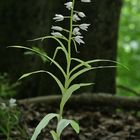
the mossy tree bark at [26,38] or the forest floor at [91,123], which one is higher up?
the mossy tree bark at [26,38]

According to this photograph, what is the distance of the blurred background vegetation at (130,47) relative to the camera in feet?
29.9

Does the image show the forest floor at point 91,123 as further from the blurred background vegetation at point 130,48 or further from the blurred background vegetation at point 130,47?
the blurred background vegetation at point 130,47

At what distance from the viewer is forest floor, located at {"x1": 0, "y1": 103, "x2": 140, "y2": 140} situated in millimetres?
3955

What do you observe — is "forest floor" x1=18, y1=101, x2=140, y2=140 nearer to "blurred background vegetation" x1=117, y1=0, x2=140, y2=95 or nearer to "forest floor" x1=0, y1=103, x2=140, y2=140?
"forest floor" x1=0, y1=103, x2=140, y2=140

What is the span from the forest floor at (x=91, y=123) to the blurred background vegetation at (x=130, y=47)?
3.35 metres

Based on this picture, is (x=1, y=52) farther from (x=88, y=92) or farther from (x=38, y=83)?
(x=88, y=92)

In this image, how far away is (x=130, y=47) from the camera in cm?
1048

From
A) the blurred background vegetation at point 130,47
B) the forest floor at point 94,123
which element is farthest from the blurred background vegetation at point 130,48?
the forest floor at point 94,123

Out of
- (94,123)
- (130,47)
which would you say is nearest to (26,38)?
(94,123)

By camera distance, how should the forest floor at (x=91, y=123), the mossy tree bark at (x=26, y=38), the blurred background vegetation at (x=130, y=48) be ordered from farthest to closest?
the blurred background vegetation at (x=130, y=48), the mossy tree bark at (x=26, y=38), the forest floor at (x=91, y=123)

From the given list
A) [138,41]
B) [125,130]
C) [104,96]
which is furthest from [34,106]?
[138,41]

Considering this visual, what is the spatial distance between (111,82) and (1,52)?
137cm

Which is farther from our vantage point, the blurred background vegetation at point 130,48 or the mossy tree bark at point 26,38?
the blurred background vegetation at point 130,48

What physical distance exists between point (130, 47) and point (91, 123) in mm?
6088
